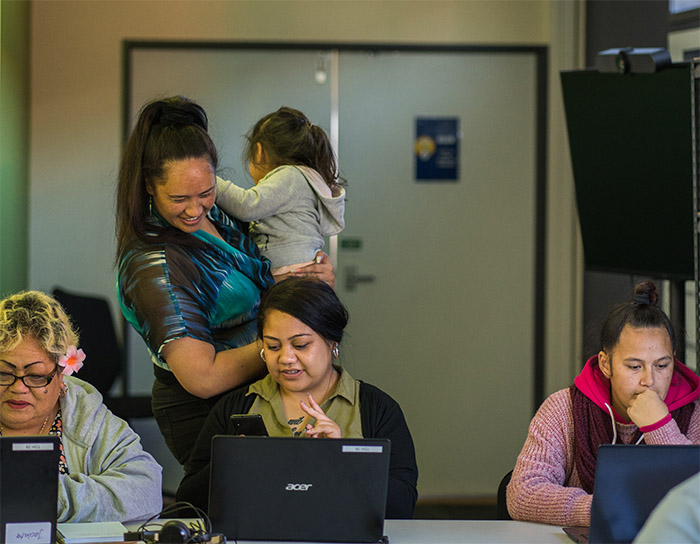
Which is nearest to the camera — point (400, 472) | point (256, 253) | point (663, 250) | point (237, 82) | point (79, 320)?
point (400, 472)

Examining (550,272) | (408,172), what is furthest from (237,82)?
(550,272)

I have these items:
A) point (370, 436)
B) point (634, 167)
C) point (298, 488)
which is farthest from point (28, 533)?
point (634, 167)

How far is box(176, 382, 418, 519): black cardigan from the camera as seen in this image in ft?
7.13

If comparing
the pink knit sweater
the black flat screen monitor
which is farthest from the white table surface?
the black flat screen monitor

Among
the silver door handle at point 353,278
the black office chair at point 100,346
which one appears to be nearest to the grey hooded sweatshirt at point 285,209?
the black office chair at point 100,346

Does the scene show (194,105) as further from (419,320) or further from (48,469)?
(419,320)

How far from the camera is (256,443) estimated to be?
1.82 metres

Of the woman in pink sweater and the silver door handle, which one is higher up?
the silver door handle

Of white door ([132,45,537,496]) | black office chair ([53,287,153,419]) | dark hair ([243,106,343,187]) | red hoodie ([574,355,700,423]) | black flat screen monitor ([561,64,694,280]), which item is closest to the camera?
red hoodie ([574,355,700,423])

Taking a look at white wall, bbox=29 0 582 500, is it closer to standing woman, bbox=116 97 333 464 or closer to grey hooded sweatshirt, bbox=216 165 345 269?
grey hooded sweatshirt, bbox=216 165 345 269

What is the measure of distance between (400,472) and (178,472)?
2.97 meters

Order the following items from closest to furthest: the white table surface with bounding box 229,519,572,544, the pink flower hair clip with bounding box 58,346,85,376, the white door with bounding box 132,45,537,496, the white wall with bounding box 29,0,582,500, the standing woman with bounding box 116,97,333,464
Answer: the white table surface with bounding box 229,519,572,544 → the pink flower hair clip with bounding box 58,346,85,376 → the standing woman with bounding box 116,97,333,464 → the white wall with bounding box 29,0,582,500 → the white door with bounding box 132,45,537,496

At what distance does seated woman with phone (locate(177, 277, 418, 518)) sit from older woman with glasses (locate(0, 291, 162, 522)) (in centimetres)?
17

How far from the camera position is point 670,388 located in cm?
232
